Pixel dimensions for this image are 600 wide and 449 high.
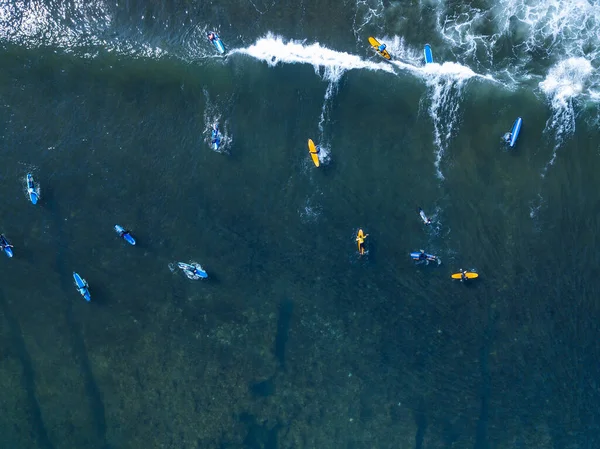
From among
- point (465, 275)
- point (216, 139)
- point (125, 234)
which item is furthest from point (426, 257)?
point (125, 234)

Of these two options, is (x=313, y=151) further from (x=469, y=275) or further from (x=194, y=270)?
(x=469, y=275)

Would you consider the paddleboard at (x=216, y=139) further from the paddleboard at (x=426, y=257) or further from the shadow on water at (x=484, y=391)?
the shadow on water at (x=484, y=391)

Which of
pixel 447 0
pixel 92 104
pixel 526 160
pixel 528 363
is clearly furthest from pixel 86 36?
pixel 528 363

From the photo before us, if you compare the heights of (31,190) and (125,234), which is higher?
(31,190)

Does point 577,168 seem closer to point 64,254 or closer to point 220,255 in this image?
point 220,255

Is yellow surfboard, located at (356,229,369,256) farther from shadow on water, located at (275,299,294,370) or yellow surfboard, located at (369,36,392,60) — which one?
yellow surfboard, located at (369,36,392,60)

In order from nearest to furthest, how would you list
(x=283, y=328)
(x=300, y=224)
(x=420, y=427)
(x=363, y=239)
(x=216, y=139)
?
(x=363, y=239), (x=216, y=139), (x=300, y=224), (x=283, y=328), (x=420, y=427)
